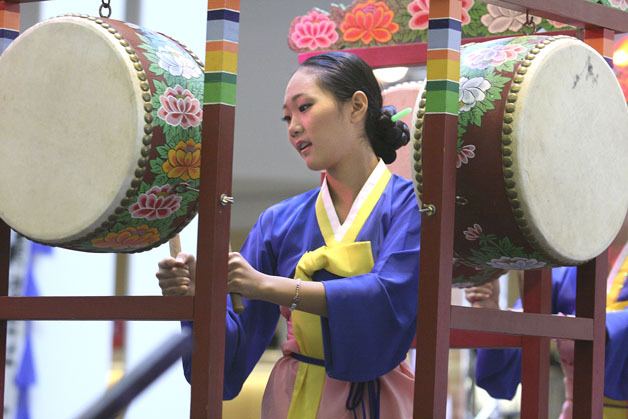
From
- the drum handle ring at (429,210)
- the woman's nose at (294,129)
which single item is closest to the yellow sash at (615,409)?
the woman's nose at (294,129)

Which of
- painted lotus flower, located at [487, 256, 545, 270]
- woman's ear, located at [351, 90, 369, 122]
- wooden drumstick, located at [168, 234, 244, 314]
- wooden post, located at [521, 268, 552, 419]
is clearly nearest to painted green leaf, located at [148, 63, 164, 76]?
wooden drumstick, located at [168, 234, 244, 314]

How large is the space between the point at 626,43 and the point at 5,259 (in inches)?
103

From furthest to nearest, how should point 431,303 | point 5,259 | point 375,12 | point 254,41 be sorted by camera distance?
point 254,41 < point 375,12 < point 5,259 < point 431,303

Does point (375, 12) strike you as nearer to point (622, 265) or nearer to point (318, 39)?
point (318, 39)

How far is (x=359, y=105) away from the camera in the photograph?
288 cm

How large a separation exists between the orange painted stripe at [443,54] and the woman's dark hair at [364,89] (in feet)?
1.76

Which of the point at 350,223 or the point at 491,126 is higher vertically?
the point at 491,126

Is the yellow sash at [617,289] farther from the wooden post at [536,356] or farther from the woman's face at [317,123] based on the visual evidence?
the woman's face at [317,123]

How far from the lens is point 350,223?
2805 millimetres

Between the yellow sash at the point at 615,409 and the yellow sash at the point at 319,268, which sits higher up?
the yellow sash at the point at 319,268

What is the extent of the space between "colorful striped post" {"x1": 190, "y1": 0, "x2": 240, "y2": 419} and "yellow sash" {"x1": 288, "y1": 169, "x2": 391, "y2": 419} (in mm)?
525

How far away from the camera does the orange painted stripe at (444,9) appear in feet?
7.65

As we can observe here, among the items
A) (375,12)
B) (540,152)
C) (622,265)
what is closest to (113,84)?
(540,152)

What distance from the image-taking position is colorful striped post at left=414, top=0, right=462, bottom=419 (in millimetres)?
2289
